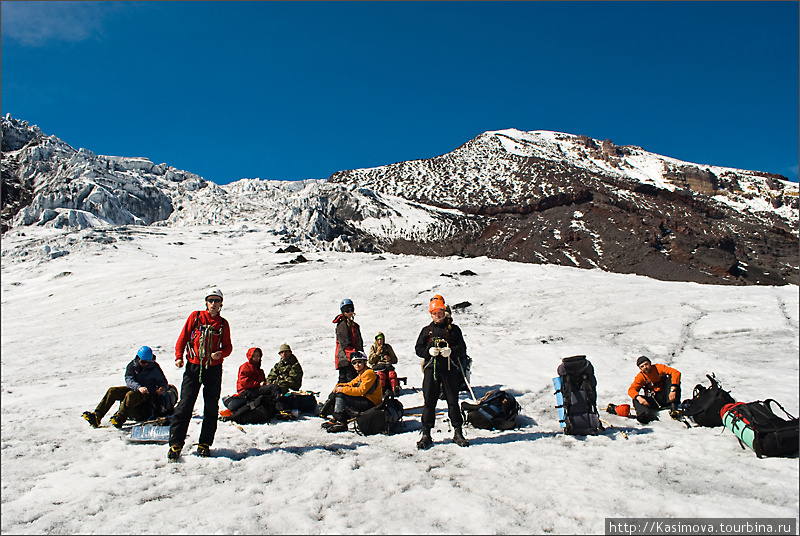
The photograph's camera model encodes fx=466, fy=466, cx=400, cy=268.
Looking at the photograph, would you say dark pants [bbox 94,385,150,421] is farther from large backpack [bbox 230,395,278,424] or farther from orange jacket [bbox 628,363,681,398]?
orange jacket [bbox 628,363,681,398]

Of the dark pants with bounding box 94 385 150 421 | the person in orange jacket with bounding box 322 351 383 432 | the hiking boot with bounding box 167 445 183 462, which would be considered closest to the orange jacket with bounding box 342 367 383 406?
the person in orange jacket with bounding box 322 351 383 432

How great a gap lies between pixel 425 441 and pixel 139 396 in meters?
4.59

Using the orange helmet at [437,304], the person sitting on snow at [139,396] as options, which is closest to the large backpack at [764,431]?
the orange helmet at [437,304]

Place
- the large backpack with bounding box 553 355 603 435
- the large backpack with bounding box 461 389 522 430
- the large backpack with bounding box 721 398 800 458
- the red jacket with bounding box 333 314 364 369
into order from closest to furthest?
the large backpack with bounding box 721 398 800 458, the large backpack with bounding box 553 355 603 435, the large backpack with bounding box 461 389 522 430, the red jacket with bounding box 333 314 364 369

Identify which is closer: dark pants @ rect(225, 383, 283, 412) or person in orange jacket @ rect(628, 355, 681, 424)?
dark pants @ rect(225, 383, 283, 412)

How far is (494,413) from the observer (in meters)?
7.57

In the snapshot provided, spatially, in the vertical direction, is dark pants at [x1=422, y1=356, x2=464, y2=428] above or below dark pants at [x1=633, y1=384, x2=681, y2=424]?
above

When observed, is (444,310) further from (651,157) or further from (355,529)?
(651,157)

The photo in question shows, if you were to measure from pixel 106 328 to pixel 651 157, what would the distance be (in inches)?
7166

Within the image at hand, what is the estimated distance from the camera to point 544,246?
7356cm

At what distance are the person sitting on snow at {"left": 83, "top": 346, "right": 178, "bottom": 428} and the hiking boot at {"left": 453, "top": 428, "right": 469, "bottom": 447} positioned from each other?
4.70 meters

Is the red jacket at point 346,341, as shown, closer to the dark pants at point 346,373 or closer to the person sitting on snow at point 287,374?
the dark pants at point 346,373

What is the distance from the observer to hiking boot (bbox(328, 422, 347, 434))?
7312 mm

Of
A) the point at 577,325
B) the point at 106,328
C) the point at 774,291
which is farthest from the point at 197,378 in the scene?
the point at 774,291
